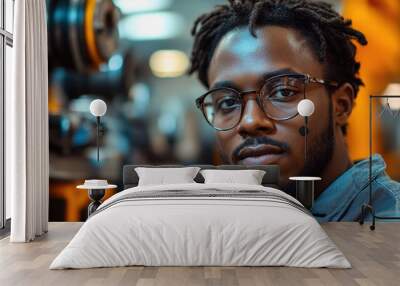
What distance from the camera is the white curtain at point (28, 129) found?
551 cm

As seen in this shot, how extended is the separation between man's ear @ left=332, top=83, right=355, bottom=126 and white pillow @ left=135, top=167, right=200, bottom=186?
6.23 ft

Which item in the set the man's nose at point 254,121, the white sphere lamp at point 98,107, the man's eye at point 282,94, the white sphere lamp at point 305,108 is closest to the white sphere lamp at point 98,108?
the white sphere lamp at point 98,107

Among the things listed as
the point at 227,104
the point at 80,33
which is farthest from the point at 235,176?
the point at 80,33

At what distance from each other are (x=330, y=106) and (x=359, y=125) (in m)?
0.46

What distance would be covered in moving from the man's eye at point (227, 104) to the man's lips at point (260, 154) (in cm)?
53

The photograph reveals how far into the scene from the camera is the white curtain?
551cm

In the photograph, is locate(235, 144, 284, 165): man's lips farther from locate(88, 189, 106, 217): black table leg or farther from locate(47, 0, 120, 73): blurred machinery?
locate(47, 0, 120, 73): blurred machinery

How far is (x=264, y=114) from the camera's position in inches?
261

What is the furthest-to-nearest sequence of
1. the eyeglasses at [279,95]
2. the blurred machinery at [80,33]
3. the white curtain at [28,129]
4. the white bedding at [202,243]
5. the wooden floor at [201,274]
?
the blurred machinery at [80,33] → the eyeglasses at [279,95] → the white curtain at [28,129] → the white bedding at [202,243] → the wooden floor at [201,274]

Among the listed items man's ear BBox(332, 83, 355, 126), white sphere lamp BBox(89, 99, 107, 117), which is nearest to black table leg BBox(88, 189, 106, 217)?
white sphere lamp BBox(89, 99, 107, 117)

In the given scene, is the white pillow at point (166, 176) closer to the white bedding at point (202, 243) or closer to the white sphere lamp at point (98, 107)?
the white sphere lamp at point (98, 107)

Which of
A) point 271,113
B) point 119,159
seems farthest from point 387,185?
point 119,159

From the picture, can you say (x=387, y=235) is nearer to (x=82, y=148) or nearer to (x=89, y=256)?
(x=89, y=256)

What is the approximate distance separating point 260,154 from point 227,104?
0.75m
